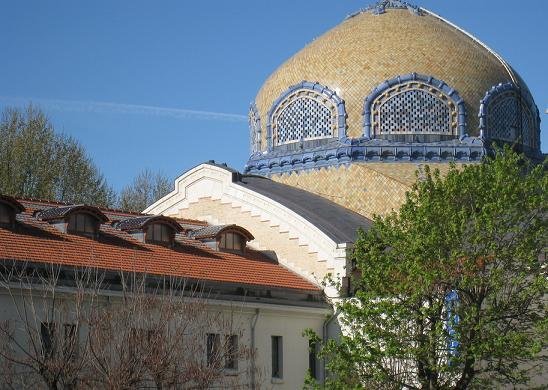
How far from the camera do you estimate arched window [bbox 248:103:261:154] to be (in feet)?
161

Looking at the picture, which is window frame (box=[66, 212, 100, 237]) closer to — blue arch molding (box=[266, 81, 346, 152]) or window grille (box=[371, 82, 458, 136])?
blue arch molding (box=[266, 81, 346, 152])

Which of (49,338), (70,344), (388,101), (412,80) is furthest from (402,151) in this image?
(70,344)

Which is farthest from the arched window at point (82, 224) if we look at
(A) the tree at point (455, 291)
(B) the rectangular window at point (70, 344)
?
(B) the rectangular window at point (70, 344)

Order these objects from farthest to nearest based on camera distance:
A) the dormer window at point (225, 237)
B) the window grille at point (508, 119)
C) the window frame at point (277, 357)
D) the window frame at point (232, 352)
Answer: the window grille at point (508, 119), the dormer window at point (225, 237), the window frame at point (277, 357), the window frame at point (232, 352)

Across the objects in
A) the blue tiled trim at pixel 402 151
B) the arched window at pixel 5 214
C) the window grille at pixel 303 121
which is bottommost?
the arched window at pixel 5 214

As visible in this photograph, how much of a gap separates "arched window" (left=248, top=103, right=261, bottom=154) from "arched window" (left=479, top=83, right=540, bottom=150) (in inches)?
326

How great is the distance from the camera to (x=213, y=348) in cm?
3003

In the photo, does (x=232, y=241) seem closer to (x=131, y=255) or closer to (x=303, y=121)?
(x=131, y=255)

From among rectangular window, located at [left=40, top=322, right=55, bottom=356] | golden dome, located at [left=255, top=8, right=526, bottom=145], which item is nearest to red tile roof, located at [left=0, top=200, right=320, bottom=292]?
rectangular window, located at [left=40, top=322, right=55, bottom=356]

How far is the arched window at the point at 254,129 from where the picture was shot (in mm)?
49219

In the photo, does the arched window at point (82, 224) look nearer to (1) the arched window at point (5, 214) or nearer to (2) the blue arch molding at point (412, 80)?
(1) the arched window at point (5, 214)

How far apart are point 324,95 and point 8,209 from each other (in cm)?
1686

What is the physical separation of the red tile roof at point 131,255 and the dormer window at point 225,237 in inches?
10.0

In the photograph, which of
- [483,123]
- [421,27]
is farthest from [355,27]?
[483,123]
